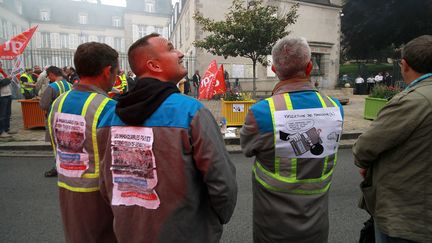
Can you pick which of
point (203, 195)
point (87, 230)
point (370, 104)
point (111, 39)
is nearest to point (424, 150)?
point (203, 195)

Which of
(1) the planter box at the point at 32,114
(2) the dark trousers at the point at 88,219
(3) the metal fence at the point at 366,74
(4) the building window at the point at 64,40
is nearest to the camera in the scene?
(2) the dark trousers at the point at 88,219

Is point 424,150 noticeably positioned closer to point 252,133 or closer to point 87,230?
point 252,133

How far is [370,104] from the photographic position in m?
10.7

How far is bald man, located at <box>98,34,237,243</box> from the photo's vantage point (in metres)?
1.49

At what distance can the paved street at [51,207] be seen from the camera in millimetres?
3489

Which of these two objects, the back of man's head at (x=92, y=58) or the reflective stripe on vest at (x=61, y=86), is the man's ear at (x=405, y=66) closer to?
the back of man's head at (x=92, y=58)

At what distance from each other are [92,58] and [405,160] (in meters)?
1.99

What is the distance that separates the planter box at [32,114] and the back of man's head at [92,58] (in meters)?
8.03

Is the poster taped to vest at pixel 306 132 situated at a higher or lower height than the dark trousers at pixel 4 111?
higher

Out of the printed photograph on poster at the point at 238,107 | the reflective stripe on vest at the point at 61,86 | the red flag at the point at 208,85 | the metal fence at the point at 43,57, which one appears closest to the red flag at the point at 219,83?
the red flag at the point at 208,85

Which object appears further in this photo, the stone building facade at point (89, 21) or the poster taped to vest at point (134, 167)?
the stone building facade at point (89, 21)

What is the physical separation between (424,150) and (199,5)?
22000mm

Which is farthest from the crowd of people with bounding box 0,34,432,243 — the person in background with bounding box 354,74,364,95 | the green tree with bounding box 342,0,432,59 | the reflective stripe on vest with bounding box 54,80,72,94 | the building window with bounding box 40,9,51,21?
the building window with bounding box 40,9,51,21

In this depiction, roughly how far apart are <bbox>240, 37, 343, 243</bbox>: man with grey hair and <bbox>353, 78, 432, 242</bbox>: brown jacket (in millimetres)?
276
